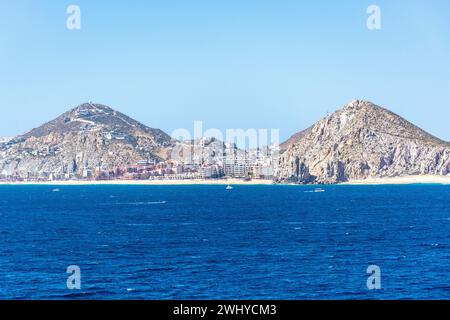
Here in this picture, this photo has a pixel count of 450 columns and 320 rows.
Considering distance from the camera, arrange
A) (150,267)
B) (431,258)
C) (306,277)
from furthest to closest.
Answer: (431,258), (150,267), (306,277)

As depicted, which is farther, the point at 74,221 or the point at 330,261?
the point at 74,221

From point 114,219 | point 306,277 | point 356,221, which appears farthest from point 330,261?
point 114,219
